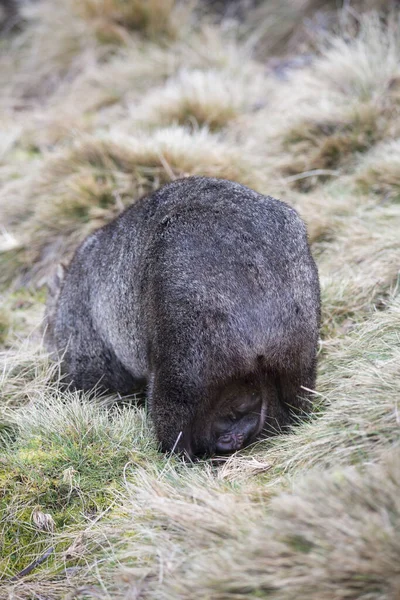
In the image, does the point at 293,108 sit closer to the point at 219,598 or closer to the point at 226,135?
the point at 226,135

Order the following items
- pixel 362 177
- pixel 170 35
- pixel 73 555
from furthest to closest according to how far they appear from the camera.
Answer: pixel 170 35, pixel 362 177, pixel 73 555

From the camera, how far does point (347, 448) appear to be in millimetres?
3021

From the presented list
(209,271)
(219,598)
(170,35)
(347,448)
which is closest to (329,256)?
(209,271)

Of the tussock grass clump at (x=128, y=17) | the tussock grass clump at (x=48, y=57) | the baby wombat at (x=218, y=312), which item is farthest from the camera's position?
the tussock grass clump at (x=48, y=57)

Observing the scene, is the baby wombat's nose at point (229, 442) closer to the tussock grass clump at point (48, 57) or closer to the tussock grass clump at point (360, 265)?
the tussock grass clump at point (360, 265)

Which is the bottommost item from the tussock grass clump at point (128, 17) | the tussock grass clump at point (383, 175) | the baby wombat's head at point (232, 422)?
the baby wombat's head at point (232, 422)

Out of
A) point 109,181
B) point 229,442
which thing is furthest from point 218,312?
point 109,181

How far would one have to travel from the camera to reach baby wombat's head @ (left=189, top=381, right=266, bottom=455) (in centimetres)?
367

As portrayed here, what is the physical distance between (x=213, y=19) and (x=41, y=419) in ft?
31.6

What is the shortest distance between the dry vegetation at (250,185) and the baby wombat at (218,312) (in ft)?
0.64

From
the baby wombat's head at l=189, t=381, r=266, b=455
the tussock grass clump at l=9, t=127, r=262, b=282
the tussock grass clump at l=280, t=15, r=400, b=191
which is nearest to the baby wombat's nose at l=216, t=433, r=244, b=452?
the baby wombat's head at l=189, t=381, r=266, b=455

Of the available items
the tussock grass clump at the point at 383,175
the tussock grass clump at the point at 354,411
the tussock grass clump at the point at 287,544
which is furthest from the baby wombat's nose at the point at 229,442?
the tussock grass clump at the point at 383,175

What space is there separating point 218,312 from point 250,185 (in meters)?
3.27

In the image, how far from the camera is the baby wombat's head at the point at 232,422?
3.67 m
